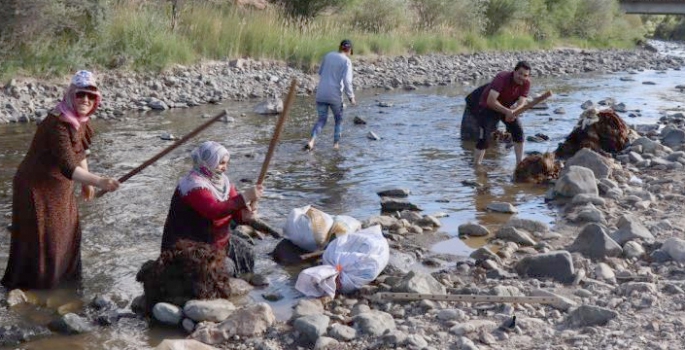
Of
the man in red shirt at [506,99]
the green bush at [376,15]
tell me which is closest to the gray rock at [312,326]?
the man in red shirt at [506,99]

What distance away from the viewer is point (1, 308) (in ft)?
18.3

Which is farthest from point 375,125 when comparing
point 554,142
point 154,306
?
point 154,306

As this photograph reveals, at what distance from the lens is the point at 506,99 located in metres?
10.1

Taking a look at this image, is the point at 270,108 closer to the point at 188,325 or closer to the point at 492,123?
the point at 492,123

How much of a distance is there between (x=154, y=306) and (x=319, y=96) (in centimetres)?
663

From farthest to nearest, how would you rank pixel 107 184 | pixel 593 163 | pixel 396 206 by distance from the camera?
pixel 593 163 → pixel 396 206 → pixel 107 184

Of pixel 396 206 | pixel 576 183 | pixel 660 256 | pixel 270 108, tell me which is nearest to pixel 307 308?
pixel 660 256

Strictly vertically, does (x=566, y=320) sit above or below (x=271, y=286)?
above

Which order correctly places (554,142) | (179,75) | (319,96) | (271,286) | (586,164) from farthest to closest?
(179,75)
(554,142)
(319,96)
(586,164)
(271,286)

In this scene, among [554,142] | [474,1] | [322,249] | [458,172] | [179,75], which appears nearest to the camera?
[322,249]

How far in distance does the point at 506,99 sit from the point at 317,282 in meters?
5.14

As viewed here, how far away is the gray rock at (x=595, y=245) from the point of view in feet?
21.1

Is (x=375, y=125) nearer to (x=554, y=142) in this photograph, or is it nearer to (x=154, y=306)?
(x=554, y=142)

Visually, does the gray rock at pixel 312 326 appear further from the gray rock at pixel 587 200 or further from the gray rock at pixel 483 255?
the gray rock at pixel 587 200
